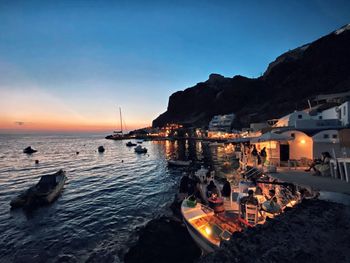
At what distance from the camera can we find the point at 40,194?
68.5 feet

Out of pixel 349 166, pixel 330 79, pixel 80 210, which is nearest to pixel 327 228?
pixel 349 166

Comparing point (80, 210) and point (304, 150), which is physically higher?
point (304, 150)

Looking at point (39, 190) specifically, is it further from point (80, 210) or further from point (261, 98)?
point (261, 98)

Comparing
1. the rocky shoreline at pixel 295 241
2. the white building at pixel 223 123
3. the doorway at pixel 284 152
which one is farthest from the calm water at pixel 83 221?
the white building at pixel 223 123

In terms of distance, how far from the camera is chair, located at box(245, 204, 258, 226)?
30.5 feet

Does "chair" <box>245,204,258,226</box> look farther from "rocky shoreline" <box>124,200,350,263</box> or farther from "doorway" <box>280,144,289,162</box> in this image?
"doorway" <box>280,144,289,162</box>

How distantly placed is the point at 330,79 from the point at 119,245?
422 feet

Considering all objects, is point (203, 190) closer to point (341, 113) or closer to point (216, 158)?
point (341, 113)

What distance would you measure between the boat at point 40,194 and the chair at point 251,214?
21.3 meters

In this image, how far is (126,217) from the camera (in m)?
17.1

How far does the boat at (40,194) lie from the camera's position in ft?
66.1

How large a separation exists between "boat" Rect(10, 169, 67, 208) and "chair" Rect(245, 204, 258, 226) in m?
21.3

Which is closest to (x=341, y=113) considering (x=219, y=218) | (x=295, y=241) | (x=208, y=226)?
(x=219, y=218)

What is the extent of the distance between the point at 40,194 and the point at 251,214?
21998 mm
